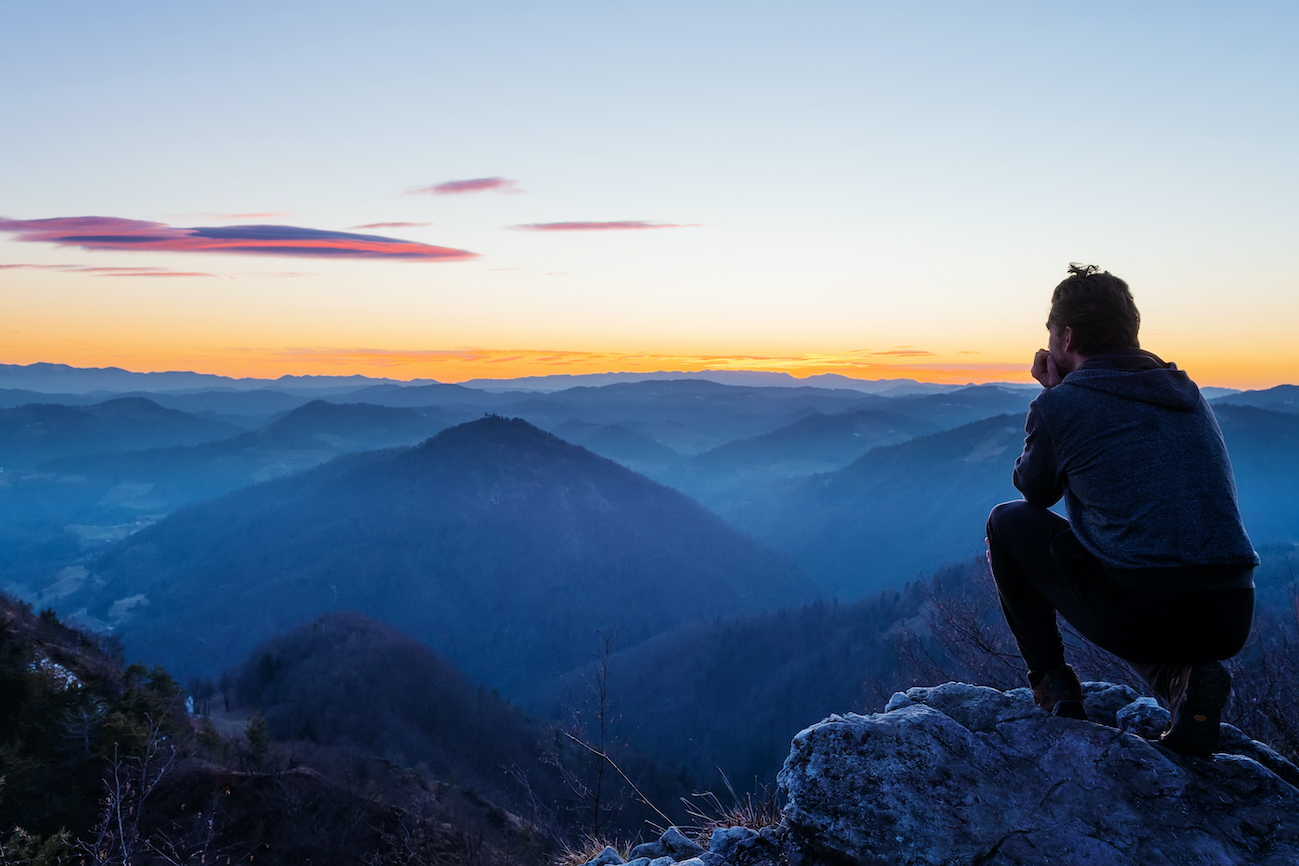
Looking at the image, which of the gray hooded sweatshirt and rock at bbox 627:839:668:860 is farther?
rock at bbox 627:839:668:860

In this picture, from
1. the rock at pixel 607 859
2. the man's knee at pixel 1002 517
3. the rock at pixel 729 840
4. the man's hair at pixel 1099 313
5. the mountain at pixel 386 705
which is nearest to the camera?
the man's hair at pixel 1099 313

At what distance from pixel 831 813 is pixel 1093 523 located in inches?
88.3

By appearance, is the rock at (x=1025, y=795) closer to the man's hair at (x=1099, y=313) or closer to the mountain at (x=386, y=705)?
the man's hair at (x=1099, y=313)

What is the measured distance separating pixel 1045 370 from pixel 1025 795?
2472mm

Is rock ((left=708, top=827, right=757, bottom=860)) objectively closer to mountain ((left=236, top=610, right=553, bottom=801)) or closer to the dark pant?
the dark pant

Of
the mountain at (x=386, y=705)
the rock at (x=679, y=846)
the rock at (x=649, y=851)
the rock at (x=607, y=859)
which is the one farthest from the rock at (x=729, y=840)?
the mountain at (x=386, y=705)

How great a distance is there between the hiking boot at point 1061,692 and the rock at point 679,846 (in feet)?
9.07

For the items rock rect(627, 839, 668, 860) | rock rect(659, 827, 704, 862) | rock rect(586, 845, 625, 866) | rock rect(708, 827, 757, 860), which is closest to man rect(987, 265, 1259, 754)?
rock rect(708, 827, 757, 860)

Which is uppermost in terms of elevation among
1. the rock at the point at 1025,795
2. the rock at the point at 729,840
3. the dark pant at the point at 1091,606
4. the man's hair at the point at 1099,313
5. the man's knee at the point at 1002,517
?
the man's hair at the point at 1099,313

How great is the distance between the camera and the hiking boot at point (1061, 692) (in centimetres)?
461

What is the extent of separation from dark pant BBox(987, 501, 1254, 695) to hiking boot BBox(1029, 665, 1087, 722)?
0.24ft

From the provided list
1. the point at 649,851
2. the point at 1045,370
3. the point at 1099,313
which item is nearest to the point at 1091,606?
the point at 1045,370

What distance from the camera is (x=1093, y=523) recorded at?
146 inches

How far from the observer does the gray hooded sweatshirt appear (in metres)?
3.38
